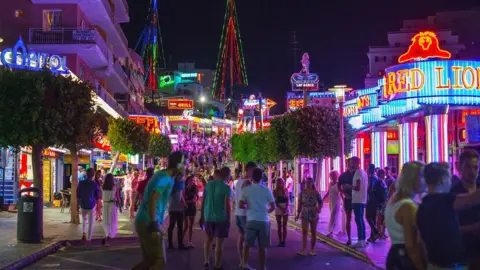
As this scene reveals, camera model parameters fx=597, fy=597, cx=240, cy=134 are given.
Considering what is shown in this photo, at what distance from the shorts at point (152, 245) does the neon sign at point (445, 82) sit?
16.5 metres

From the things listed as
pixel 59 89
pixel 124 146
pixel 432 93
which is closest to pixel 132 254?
pixel 59 89

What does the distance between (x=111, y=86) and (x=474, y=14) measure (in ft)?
117

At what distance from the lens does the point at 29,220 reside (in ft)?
46.8

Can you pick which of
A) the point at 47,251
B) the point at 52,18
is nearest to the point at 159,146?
the point at 52,18

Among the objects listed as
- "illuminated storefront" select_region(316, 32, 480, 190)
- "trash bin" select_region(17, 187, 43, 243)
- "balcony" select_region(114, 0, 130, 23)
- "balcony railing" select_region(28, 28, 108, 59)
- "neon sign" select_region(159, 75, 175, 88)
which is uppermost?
"neon sign" select_region(159, 75, 175, 88)

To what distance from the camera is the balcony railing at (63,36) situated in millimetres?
31844

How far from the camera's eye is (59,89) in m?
16.4

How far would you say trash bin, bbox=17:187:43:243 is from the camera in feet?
46.5

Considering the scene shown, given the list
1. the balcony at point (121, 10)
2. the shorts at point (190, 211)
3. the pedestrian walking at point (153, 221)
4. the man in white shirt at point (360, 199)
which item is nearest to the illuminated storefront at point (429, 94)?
the man in white shirt at point (360, 199)

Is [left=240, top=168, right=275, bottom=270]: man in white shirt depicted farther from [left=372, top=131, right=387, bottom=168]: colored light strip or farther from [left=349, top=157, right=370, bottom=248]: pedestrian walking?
[left=372, top=131, right=387, bottom=168]: colored light strip

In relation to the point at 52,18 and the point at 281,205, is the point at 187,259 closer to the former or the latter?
the point at 281,205

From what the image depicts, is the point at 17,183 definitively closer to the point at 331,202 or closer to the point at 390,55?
the point at 331,202

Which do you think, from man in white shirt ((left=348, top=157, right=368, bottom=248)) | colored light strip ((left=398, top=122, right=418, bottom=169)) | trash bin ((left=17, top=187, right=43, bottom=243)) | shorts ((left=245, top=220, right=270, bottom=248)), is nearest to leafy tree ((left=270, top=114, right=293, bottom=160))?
colored light strip ((left=398, top=122, right=418, bottom=169))

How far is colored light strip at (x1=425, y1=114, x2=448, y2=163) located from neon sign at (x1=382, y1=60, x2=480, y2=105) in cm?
79
